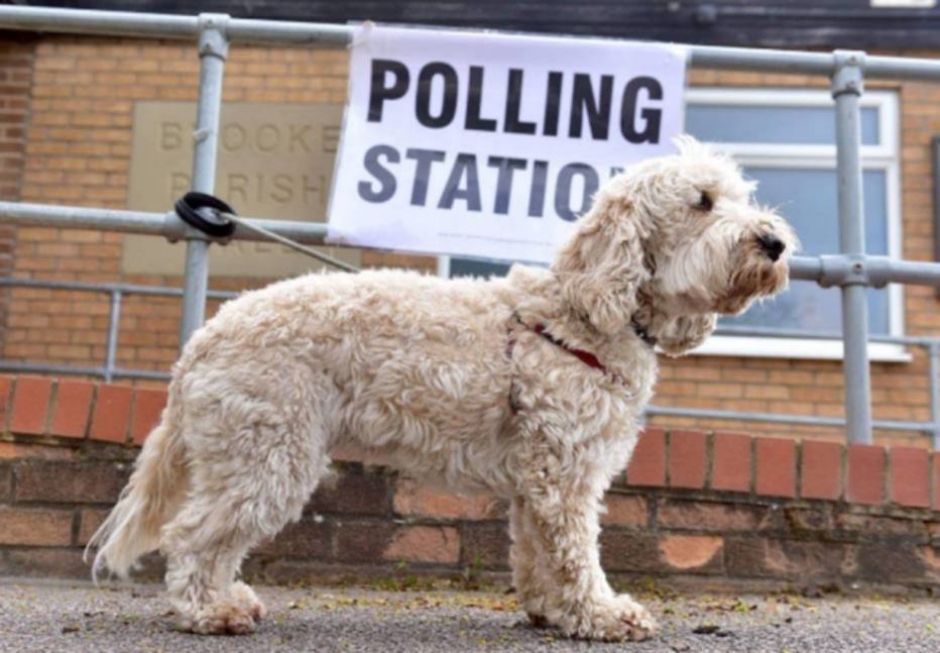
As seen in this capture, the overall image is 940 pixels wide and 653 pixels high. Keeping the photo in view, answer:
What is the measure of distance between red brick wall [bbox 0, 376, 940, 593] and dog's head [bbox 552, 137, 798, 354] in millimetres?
727

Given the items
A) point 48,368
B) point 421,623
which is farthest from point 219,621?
point 48,368

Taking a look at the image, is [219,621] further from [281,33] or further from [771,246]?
[281,33]

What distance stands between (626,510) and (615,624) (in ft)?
2.98

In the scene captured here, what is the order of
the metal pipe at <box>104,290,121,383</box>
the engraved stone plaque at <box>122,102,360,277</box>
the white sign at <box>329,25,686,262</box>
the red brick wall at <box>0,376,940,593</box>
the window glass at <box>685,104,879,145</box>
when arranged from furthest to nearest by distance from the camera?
1. the window glass at <box>685,104,879,145</box>
2. the engraved stone plaque at <box>122,102,360,277</box>
3. the metal pipe at <box>104,290,121,383</box>
4. the white sign at <box>329,25,686,262</box>
5. the red brick wall at <box>0,376,940,593</box>

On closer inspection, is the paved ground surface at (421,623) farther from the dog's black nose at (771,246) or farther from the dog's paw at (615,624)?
the dog's black nose at (771,246)

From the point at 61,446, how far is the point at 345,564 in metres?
1.07

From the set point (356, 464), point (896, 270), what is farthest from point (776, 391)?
point (356, 464)

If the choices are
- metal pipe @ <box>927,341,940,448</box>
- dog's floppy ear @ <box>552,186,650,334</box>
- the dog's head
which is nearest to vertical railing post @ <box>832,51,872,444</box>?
the dog's head

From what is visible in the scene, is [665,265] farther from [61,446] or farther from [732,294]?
[61,446]

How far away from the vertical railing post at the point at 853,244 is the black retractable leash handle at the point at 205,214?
2220mm

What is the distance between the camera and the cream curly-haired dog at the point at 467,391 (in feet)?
Answer: 9.80

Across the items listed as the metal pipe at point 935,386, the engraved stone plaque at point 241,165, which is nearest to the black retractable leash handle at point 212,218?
the engraved stone plaque at point 241,165

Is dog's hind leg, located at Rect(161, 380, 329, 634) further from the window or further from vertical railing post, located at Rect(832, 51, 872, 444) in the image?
the window

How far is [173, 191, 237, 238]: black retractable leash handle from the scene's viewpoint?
382cm
